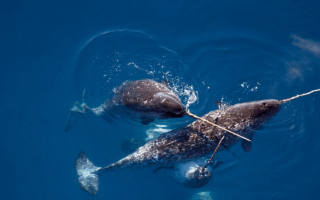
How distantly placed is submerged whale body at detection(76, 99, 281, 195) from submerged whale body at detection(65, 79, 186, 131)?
875 mm

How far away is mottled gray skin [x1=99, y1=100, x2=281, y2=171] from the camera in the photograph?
709cm

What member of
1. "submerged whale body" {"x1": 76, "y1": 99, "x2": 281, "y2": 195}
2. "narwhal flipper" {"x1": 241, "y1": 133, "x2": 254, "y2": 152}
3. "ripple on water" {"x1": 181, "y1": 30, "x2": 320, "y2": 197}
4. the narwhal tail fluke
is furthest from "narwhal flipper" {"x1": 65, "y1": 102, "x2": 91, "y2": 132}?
"narwhal flipper" {"x1": 241, "y1": 133, "x2": 254, "y2": 152}

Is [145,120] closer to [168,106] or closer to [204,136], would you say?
[168,106]

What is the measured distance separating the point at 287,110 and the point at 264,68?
167 centimetres

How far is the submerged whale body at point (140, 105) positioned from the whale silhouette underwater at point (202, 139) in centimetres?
92

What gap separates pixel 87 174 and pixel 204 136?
4598 mm

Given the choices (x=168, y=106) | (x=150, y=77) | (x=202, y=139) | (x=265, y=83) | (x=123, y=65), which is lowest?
(x=202, y=139)

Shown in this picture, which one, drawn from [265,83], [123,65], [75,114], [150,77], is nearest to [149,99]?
[150,77]

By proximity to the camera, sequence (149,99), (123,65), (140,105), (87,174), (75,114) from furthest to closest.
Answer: (75,114) < (123,65) < (87,174) < (140,105) < (149,99)

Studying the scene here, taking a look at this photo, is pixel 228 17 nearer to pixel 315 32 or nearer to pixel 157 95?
pixel 315 32

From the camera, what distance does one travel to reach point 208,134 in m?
7.33

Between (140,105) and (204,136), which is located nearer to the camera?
(204,136)

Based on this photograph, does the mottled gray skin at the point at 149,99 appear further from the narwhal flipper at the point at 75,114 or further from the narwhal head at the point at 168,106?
the narwhal flipper at the point at 75,114

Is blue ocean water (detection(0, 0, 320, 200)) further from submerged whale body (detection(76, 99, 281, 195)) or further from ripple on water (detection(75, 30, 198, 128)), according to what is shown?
submerged whale body (detection(76, 99, 281, 195))
